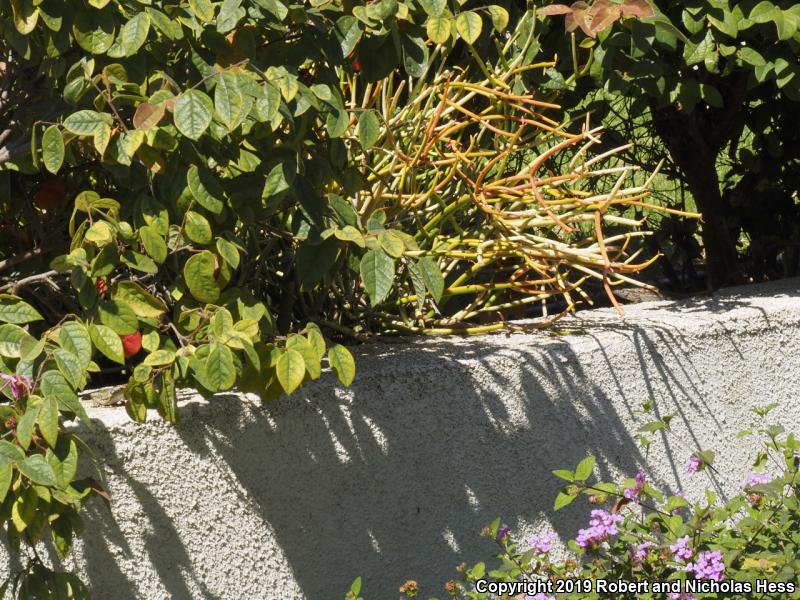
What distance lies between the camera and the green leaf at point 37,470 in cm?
189

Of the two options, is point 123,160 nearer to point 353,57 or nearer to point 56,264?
point 56,264

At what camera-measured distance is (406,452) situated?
2783 millimetres

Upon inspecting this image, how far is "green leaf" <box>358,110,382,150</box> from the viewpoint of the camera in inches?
87.7

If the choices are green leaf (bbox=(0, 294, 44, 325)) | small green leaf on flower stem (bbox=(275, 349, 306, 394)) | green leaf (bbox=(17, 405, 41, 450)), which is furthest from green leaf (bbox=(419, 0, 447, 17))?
green leaf (bbox=(17, 405, 41, 450))

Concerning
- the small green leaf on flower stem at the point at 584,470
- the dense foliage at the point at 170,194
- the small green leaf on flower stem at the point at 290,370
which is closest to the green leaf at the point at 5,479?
the dense foliage at the point at 170,194

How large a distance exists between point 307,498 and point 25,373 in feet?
2.75

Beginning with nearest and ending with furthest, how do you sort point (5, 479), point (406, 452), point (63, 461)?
point (5, 479)
point (63, 461)
point (406, 452)

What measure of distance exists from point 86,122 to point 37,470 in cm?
64

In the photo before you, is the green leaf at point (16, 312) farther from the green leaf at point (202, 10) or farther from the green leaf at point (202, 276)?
the green leaf at point (202, 10)

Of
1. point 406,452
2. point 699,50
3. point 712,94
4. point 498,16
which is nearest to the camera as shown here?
point 498,16

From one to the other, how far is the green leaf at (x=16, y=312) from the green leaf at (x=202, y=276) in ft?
1.01

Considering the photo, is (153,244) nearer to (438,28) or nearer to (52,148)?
(52,148)

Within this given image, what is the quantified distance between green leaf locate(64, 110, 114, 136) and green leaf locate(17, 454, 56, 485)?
59 centimetres

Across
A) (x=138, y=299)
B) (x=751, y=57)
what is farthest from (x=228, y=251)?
(x=751, y=57)
